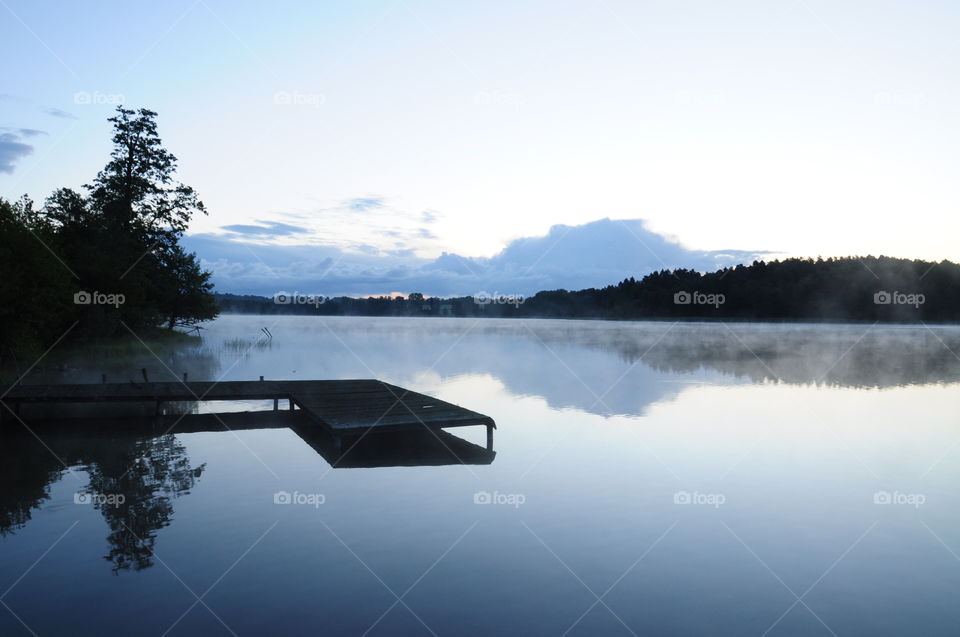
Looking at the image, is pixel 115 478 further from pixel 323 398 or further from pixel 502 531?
pixel 323 398

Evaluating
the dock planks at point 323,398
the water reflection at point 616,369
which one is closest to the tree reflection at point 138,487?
the dock planks at point 323,398

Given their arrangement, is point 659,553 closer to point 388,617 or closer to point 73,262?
point 388,617

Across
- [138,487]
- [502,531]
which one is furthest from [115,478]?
[502,531]

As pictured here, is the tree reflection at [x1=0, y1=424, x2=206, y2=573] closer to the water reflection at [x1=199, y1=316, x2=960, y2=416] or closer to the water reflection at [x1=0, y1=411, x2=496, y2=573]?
the water reflection at [x1=0, y1=411, x2=496, y2=573]

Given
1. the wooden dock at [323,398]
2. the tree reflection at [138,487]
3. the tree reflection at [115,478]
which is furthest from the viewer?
the wooden dock at [323,398]

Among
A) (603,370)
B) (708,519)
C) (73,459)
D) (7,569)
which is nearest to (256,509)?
(7,569)

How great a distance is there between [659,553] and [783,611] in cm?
228

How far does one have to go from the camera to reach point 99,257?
142 feet

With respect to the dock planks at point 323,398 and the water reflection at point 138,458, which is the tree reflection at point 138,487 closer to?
the water reflection at point 138,458

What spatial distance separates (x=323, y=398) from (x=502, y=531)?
44.7ft

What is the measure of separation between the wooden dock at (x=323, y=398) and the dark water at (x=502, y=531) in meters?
0.97

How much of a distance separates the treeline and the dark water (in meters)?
15.6

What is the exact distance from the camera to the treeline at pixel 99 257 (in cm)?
3275

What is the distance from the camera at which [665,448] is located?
18.7 meters
